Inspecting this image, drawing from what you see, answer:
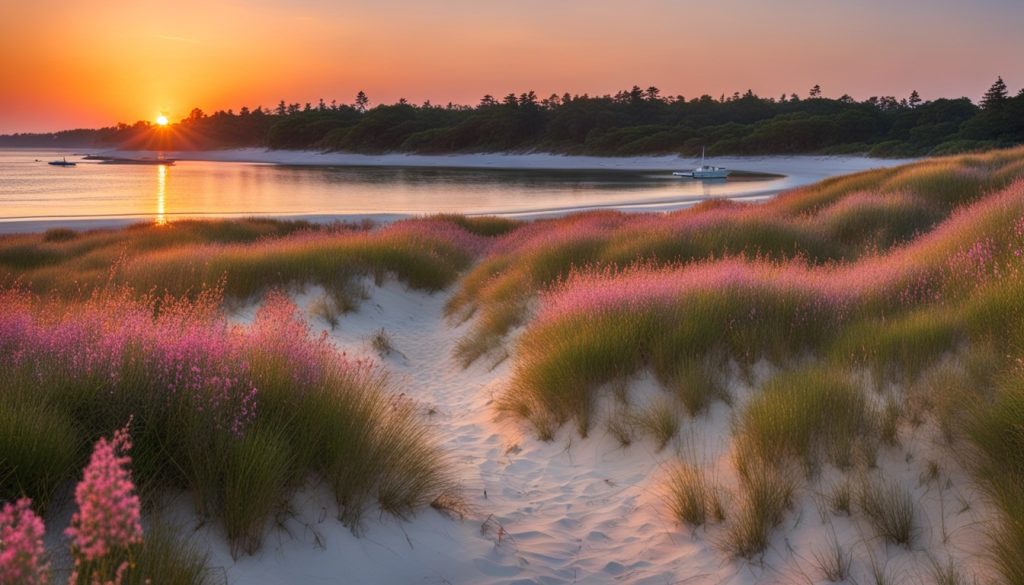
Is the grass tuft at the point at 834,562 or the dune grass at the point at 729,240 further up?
the dune grass at the point at 729,240

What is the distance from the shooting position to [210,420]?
410cm

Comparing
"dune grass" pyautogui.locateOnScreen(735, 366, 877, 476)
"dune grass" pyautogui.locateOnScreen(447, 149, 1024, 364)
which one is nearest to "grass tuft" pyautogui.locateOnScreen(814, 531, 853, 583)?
"dune grass" pyautogui.locateOnScreen(735, 366, 877, 476)

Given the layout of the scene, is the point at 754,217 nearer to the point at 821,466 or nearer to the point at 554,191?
the point at 821,466

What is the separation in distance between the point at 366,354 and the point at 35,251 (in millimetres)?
14487

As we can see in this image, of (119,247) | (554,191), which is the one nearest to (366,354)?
(119,247)

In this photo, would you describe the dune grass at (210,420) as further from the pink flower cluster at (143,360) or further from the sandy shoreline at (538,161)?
the sandy shoreline at (538,161)

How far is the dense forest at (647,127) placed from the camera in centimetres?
8050

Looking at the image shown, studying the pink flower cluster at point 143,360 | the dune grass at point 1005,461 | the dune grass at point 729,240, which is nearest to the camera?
the dune grass at point 1005,461

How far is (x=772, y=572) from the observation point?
172 inches

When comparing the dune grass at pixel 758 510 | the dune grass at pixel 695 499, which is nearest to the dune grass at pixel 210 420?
the dune grass at pixel 695 499

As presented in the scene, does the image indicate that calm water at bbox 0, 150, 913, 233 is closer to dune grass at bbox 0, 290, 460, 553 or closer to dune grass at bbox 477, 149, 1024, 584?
dune grass at bbox 477, 149, 1024, 584

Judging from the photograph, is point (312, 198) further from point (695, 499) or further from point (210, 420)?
point (695, 499)

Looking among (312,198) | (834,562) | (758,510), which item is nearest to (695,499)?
(758,510)

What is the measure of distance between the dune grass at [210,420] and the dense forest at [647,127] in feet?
252
